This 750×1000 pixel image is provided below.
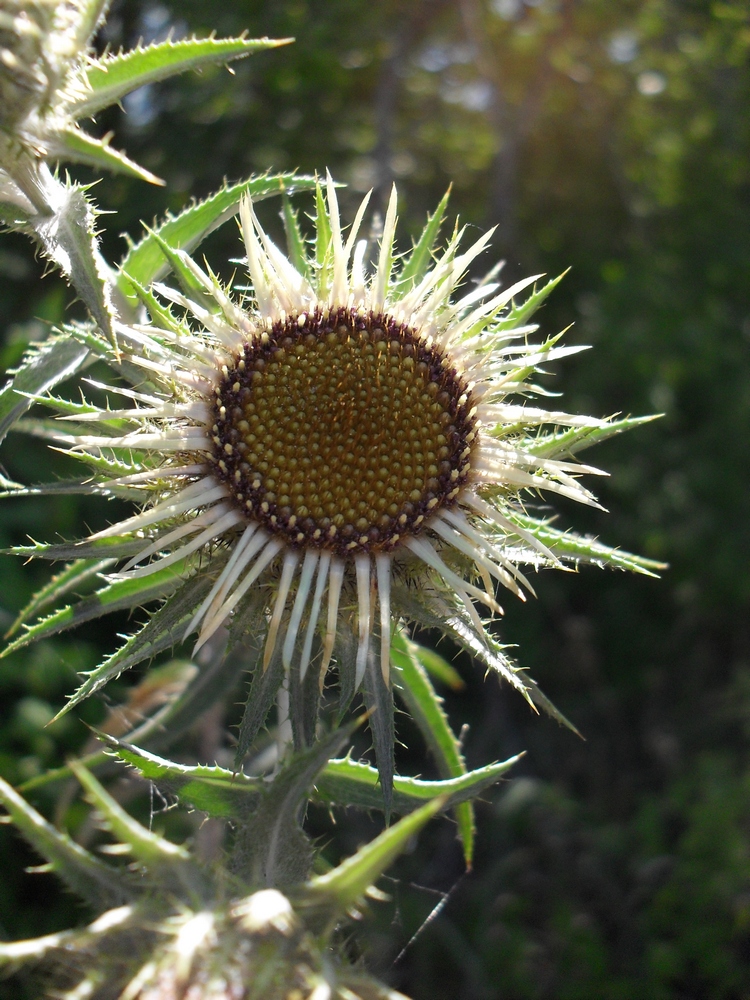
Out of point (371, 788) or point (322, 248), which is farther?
point (322, 248)

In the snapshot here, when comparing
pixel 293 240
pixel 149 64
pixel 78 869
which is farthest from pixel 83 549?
pixel 149 64

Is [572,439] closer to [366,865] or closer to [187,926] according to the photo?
[366,865]

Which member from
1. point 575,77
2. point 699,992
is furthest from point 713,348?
point 699,992

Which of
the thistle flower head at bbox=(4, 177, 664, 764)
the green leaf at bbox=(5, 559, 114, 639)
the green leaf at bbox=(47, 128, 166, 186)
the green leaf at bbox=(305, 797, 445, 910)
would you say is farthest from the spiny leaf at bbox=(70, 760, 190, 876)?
the green leaf at bbox=(47, 128, 166, 186)

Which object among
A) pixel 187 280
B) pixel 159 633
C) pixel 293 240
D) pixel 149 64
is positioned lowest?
pixel 159 633

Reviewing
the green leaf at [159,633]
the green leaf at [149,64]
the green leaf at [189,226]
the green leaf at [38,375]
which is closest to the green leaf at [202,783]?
the green leaf at [159,633]

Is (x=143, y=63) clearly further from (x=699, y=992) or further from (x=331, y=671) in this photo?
(x=699, y=992)
